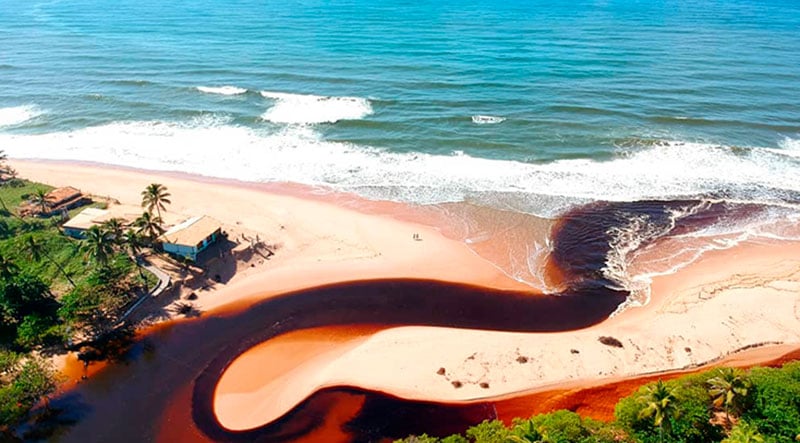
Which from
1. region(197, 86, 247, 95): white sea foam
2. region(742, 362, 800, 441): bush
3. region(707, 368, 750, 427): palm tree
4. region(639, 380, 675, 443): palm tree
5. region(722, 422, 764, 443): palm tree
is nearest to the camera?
region(722, 422, 764, 443): palm tree

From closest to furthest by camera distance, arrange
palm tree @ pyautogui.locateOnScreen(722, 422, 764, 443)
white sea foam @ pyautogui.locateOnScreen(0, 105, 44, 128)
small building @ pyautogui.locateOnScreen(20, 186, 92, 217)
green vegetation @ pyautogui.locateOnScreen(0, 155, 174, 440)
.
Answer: palm tree @ pyautogui.locateOnScreen(722, 422, 764, 443) < green vegetation @ pyautogui.locateOnScreen(0, 155, 174, 440) < small building @ pyautogui.locateOnScreen(20, 186, 92, 217) < white sea foam @ pyautogui.locateOnScreen(0, 105, 44, 128)

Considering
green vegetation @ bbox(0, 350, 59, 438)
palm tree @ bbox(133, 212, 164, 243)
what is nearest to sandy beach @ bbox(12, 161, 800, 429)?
palm tree @ bbox(133, 212, 164, 243)

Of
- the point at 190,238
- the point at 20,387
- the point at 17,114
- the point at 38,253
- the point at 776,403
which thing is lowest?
the point at 20,387

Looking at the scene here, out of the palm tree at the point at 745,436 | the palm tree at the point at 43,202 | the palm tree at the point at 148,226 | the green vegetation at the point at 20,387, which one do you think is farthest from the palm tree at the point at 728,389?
the palm tree at the point at 43,202

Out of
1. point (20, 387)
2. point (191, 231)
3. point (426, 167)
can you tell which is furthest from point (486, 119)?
point (20, 387)

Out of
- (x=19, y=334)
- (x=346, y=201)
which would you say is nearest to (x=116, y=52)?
(x=346, y=201)

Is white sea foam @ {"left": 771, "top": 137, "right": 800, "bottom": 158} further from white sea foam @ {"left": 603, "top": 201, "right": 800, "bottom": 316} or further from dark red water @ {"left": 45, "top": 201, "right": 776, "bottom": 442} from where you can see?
dark red water @ {"left": 45, "top": 201, "right": 776, "bottom": 442}

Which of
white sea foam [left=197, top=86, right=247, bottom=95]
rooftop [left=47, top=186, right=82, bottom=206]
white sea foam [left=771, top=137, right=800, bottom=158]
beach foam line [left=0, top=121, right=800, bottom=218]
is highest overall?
white sea foam [left=197, top=86, right=247, bottom=95]

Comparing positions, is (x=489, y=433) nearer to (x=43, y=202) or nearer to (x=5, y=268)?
(x=5, y=268)

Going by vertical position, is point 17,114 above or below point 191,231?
above
